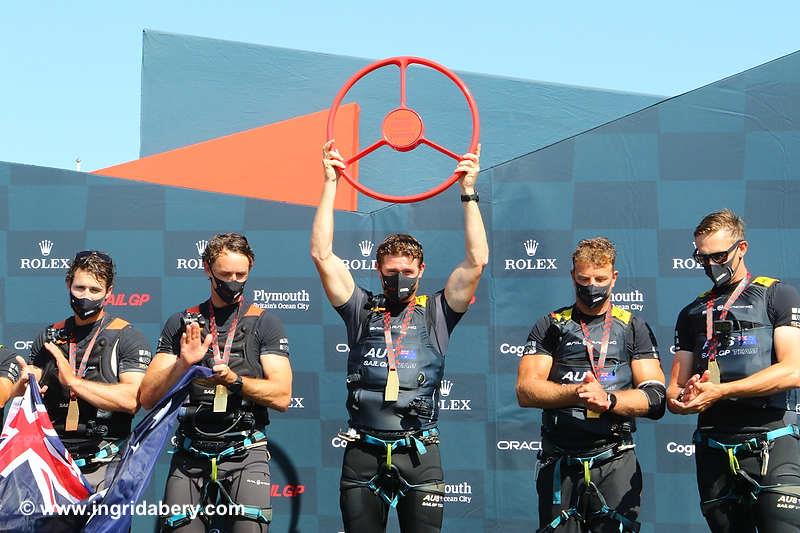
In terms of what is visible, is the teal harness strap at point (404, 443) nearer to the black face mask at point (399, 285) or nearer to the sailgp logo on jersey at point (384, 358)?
the sailgp logo on jersey at point (384, 358)

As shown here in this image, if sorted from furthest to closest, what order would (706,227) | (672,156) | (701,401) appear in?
(672,156) → (706,227) → (701,401)

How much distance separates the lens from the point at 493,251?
6172 mm

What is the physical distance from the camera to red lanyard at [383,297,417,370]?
4.65 meters

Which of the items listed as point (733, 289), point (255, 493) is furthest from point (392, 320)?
point (733, 289)

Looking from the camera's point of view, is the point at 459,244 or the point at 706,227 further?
the point at 459,244

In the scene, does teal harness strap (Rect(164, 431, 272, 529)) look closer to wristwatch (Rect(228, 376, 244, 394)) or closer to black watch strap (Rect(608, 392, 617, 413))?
wristwatch (Rect(228, 376, 244, 394))

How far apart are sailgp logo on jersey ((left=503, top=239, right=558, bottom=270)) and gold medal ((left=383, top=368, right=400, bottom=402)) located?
1763 millimetres

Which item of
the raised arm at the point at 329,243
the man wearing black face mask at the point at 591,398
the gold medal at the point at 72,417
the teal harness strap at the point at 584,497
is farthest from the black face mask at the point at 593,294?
the gold medal at the point at 72,417

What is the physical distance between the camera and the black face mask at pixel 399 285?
15.4 ft

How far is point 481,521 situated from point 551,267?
1.72m

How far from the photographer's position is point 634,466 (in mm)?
4520

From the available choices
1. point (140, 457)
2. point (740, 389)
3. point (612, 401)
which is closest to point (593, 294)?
point (612, 401)

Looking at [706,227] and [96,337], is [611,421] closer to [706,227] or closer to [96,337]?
[706,227]

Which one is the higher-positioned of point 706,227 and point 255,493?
point 706,227
